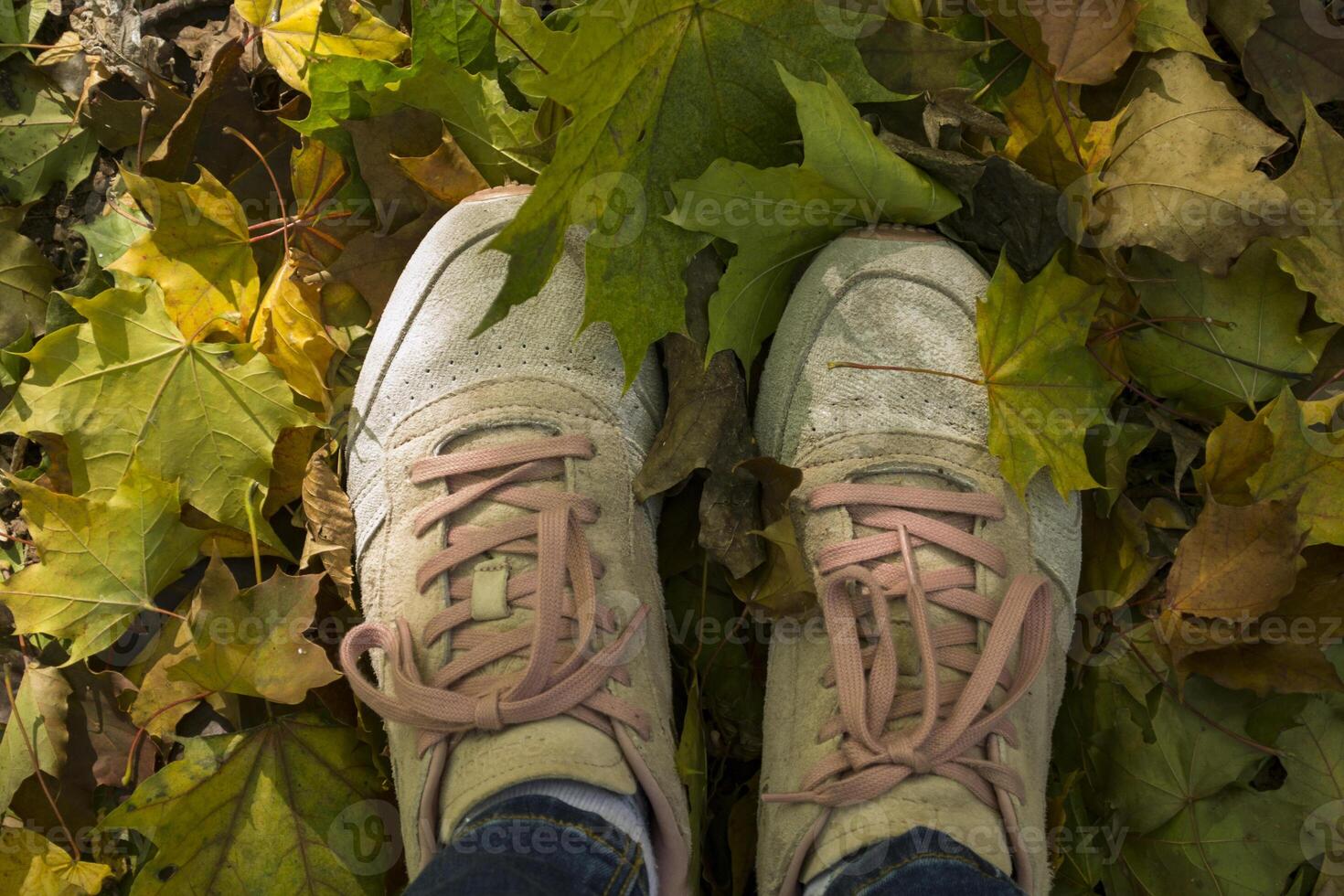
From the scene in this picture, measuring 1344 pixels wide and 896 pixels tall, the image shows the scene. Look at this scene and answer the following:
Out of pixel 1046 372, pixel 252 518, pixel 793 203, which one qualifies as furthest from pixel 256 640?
pixel 1046 372

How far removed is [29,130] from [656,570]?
113 centimetres

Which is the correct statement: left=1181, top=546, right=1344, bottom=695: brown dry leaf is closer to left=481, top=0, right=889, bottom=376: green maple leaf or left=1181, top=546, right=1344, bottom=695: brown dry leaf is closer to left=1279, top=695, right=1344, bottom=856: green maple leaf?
left=1279, top=695, right=1344, bottom=856: green maple leaf

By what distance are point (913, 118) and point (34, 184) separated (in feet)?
4.13

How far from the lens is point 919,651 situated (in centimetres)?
113

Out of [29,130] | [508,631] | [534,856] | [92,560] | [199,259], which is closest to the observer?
[534,856]

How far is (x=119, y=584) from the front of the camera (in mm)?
1285

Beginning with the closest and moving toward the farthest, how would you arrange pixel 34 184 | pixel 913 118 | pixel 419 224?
pixel 913 118, pixel 419 224, pixel 34 184

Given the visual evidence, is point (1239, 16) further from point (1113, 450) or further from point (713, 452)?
point (713, 452)

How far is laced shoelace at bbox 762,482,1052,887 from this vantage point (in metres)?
1.08

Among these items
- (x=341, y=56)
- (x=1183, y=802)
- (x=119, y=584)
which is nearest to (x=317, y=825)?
(x=119, y=584)

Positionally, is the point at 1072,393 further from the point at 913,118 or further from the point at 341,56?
the point at 341,56

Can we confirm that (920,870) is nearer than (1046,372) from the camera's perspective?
Yes

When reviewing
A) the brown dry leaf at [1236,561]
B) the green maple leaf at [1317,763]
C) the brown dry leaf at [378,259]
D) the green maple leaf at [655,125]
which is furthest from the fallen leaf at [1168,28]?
the brown dry leaf at [378,259]

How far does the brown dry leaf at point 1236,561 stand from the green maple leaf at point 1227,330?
0.18 metres
